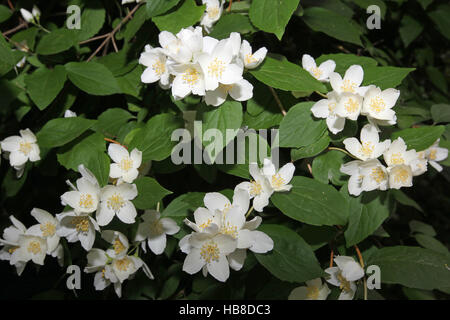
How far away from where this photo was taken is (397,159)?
3.16 ft

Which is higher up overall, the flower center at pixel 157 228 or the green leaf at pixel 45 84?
the green leaf at pixel 45 84

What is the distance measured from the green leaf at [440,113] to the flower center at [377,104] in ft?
1.59

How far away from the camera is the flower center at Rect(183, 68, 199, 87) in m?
0.93

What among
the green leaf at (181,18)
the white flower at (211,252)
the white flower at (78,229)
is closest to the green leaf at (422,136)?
the white flower at (211,252)

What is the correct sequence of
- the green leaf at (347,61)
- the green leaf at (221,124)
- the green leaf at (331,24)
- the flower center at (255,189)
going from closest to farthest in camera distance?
the green leaf at (221,124)
the flower center at (255,189)
the green leaf at (347,61)
the green leaf at (331,24)

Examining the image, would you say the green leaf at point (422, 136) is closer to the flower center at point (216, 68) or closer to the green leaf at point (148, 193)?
the flower center at point (216, 68)

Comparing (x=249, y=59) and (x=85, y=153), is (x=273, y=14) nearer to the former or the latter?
(x=249, y=59)

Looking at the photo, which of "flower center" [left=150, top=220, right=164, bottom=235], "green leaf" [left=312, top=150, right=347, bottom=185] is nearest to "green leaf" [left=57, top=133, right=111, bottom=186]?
"flower center" [left=150, top=220, right=164, bottom=235]

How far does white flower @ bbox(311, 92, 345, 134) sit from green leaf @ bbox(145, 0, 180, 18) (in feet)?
1.51

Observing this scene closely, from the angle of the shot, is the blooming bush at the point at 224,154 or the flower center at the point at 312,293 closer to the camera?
the blooming bush at the point at 224,154

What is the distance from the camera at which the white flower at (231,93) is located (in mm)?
957

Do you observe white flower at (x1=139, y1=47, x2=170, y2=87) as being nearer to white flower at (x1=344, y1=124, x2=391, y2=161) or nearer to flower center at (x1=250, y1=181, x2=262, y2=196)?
flower center at (x1=250, y1=181, x2=262, y2=196)

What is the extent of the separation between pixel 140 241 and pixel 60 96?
0.63 meters

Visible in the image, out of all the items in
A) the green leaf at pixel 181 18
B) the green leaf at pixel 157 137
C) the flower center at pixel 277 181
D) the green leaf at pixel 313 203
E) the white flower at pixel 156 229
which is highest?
the green leaf at pixel 181 18
